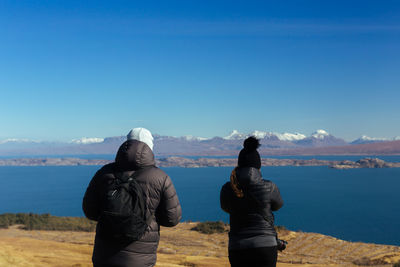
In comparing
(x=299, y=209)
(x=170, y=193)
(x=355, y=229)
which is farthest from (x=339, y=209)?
(x=170, y=193)

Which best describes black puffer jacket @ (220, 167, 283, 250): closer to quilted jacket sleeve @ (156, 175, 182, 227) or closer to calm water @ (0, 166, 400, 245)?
quilted jacket sleeve @ (156, 175, 182, 227)

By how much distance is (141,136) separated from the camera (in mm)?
2793

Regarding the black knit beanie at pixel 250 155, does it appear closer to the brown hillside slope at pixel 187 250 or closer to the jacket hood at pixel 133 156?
the jacket hood at pixel 133 156

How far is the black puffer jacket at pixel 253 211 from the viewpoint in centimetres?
304

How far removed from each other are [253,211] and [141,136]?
1.09 meters

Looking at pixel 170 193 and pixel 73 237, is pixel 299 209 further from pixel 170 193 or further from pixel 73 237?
pixel 170 193

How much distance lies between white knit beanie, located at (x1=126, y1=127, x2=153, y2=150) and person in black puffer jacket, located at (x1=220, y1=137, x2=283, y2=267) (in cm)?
81

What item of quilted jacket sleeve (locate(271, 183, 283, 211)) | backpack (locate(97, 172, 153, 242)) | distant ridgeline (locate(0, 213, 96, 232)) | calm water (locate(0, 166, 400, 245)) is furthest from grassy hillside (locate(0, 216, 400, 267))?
calm water (locate(0, 166, 400, 245))

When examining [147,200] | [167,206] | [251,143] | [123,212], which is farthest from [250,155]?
[123,212]

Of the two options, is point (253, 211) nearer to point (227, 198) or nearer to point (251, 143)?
point (227, 198)

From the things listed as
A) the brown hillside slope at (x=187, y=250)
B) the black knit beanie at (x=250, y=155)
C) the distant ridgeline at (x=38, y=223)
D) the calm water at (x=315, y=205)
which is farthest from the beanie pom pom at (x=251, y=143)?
the calm water at (x=315, y=205)

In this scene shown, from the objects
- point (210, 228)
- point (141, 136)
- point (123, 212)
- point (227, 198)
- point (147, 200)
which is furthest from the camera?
point (210, 228)

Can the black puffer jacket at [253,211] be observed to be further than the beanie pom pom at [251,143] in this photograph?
No

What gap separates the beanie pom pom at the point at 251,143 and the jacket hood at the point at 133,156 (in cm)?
93
